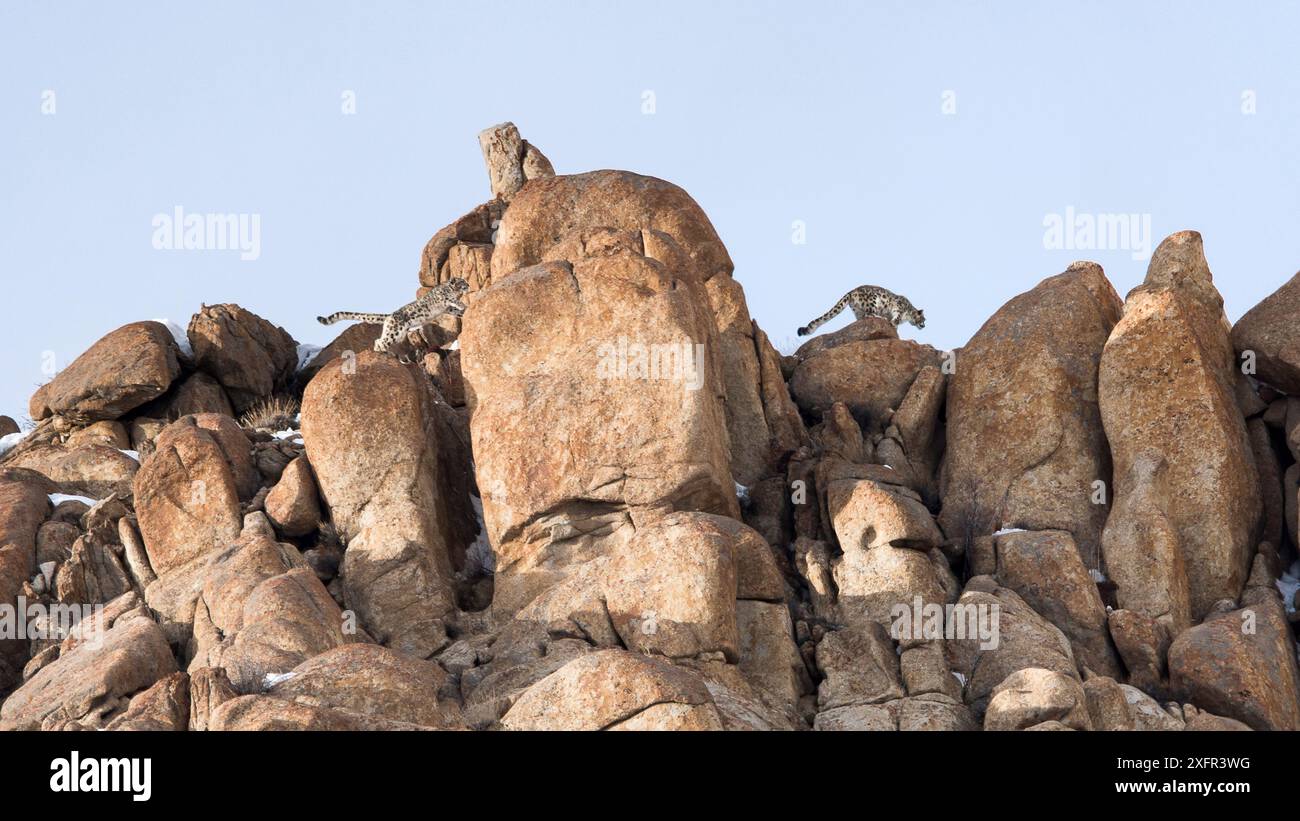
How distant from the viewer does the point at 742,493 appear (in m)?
32.6

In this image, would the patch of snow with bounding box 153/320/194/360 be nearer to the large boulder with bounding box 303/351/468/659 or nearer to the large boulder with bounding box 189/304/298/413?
the large boulder with bounding box 189/304/298/413

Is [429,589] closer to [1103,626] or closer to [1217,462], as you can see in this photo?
[1103,626]

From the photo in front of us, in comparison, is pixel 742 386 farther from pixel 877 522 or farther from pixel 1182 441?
pixel 1182 441

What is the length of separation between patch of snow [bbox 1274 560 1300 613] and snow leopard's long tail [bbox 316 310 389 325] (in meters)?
18.0

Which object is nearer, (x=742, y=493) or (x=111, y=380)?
(x=742, y=493)

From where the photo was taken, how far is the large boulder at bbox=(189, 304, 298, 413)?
39062 mm

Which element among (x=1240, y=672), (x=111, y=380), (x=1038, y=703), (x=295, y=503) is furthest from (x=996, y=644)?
(x=111, y=380)

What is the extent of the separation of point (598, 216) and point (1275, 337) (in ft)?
42.4

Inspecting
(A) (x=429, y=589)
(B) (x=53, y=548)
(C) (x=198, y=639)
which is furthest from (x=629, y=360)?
(B) (x=53, y=548)

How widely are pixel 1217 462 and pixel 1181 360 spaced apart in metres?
1.95

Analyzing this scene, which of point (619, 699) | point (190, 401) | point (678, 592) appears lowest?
point (619, 699)

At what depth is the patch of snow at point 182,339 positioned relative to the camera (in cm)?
3912

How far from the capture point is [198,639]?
2839 centimetres

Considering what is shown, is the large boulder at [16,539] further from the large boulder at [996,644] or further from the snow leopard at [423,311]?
the large boulder at [996,644]
